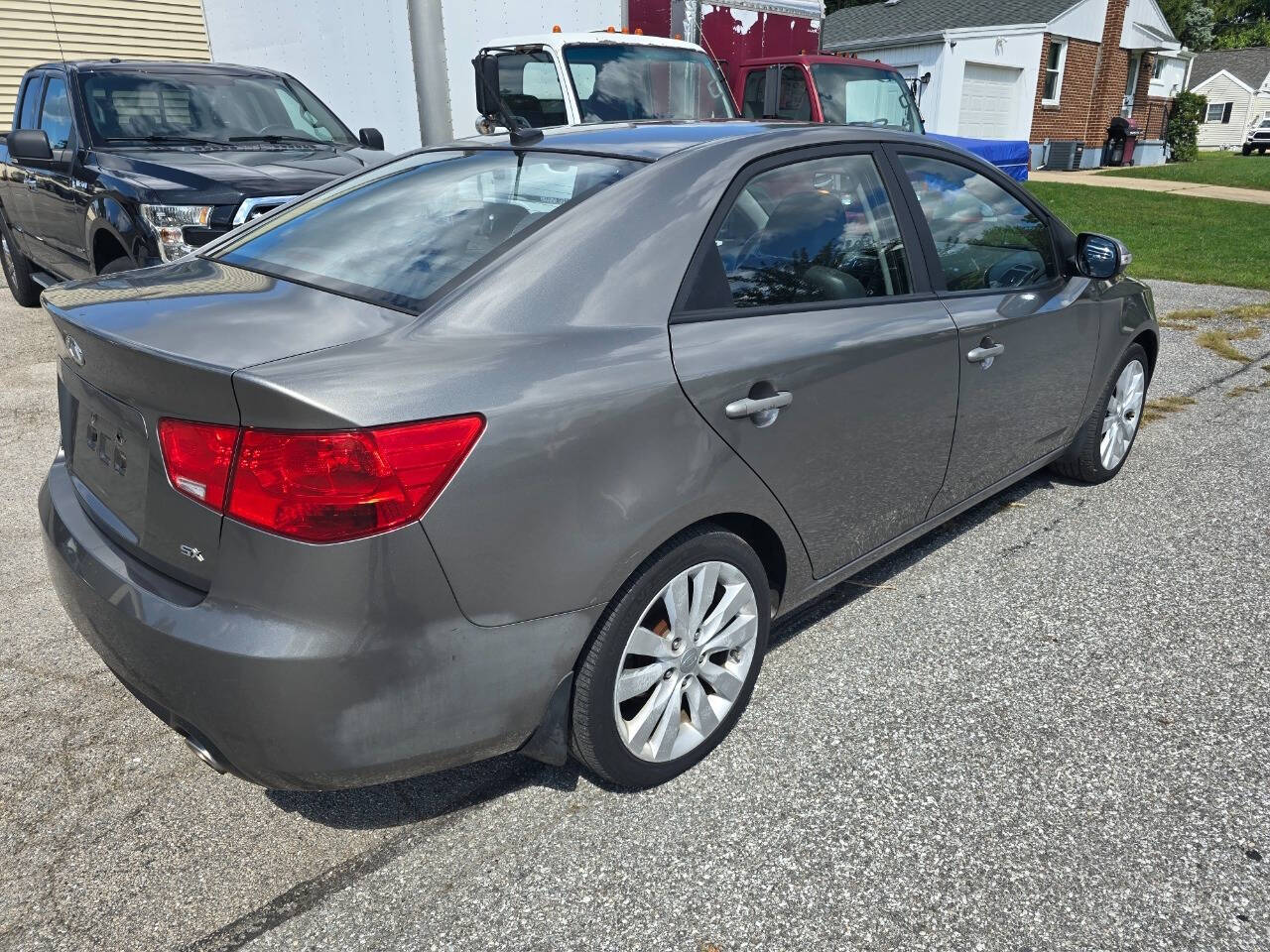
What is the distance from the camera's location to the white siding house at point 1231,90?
6016cm

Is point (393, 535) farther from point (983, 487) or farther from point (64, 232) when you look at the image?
point (64, 232)

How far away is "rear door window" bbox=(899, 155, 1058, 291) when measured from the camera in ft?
10.6

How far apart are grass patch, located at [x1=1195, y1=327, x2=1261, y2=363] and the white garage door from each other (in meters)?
19.4

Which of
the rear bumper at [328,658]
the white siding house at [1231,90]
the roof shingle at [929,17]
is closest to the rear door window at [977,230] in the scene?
the rear bumper at [328,658]

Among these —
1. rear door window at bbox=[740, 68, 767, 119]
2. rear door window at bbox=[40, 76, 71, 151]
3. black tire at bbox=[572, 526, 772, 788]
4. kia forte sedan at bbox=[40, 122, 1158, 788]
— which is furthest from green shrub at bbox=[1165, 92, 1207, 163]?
black tire at bbox=[572, 526, 772, 788]

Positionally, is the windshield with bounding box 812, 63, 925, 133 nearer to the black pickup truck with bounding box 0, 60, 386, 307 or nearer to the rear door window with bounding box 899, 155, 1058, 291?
the black pickup truck with bounding box 0, 60, 386, 307

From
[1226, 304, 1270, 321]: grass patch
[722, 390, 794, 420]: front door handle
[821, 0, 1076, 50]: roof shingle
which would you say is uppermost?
[821, 0, 1076, 50]: roof shingle

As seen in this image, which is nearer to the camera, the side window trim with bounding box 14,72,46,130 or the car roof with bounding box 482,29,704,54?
the side window trim with bounding box 14,72,46,130

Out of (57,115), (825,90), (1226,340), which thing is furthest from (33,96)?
(1226,340)

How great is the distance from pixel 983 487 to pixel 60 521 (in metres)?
3.01

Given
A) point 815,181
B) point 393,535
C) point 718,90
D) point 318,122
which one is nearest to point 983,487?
point 815,181

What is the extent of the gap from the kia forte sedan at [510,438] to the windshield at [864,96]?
8.51 meters

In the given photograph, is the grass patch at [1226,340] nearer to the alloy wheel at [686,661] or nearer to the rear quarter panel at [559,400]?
the alloy wheel at [686,661]

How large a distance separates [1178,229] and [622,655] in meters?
14.7
